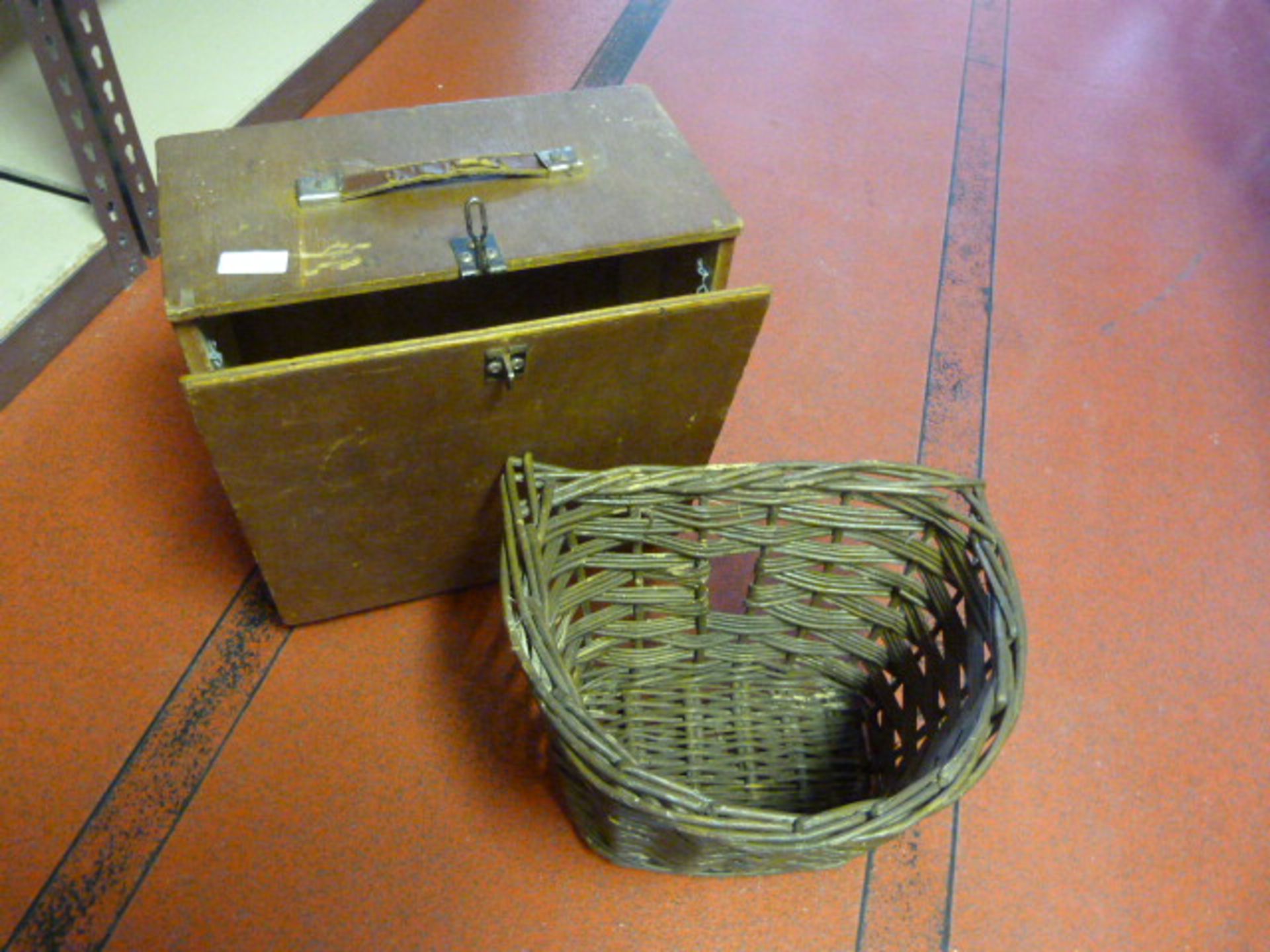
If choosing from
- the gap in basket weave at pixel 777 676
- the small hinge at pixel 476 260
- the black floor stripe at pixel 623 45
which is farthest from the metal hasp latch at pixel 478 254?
the black floor stripe at pixel 623 45

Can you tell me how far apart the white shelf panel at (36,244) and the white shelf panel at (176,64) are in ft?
0.11

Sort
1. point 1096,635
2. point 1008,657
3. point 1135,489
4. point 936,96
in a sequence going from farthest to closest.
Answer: point 936,96, point 1135,489, point 1096,635, point 1008,657

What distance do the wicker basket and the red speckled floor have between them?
14 cm

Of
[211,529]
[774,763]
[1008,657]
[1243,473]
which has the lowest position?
[1243,473]

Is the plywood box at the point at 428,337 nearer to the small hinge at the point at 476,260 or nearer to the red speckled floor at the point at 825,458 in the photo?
the small hinge at the point at 476,260

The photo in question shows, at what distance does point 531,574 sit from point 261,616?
53 cm

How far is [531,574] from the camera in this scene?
3.06 ft

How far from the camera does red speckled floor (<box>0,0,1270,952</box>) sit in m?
1.09

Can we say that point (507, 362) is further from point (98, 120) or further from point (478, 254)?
point (98, 120)

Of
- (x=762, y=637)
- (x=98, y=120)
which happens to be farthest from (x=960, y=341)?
(x=98, y=120)

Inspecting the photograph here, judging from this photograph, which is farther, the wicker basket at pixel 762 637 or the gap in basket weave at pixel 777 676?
the gap in basket weave at pixel 777 676

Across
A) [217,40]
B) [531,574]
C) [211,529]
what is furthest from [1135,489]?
[217,40]

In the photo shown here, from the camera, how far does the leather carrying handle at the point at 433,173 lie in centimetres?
105

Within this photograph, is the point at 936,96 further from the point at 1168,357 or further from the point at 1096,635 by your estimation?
the point at 1096,635
